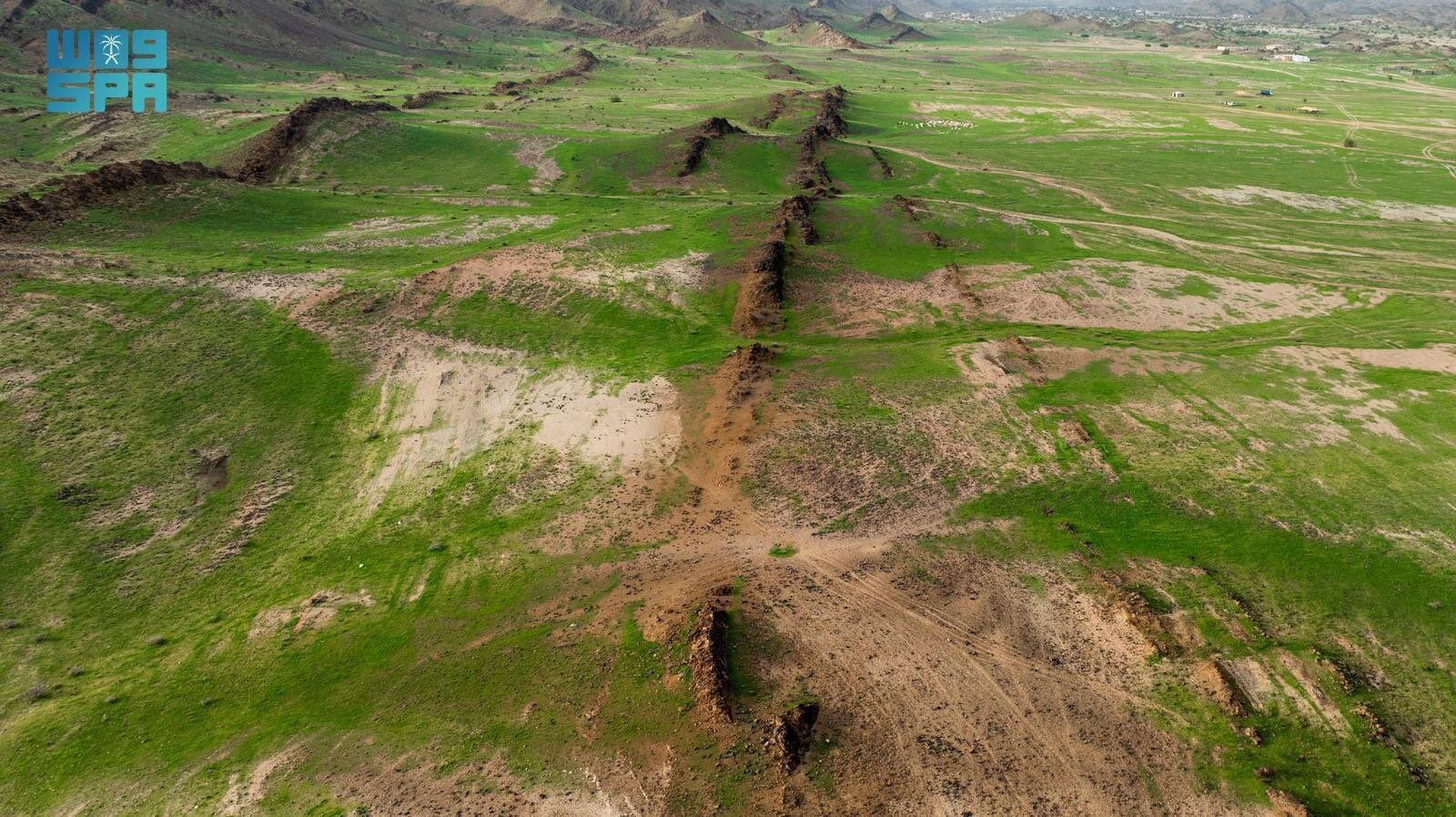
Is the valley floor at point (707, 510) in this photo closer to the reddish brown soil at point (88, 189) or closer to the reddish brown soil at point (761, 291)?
the reddish brown soil at point (88, 189)

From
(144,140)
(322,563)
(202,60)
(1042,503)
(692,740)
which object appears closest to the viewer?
(692,740)

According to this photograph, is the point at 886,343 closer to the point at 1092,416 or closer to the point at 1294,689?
the point at 1092,416

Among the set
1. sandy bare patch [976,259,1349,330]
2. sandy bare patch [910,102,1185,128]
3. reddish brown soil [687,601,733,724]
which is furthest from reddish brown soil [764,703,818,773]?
sandy bare patch [910,102,1185,128]

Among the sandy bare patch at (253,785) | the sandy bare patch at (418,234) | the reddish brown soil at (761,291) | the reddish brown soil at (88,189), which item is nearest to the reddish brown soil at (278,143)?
the reddish brown soil at (88,189)

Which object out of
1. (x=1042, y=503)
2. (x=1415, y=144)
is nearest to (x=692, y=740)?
(x=1042, y=503)

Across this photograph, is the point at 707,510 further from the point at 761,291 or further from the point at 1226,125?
the point at 1226,125

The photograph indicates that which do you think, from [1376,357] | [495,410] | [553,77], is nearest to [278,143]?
[495,410]
